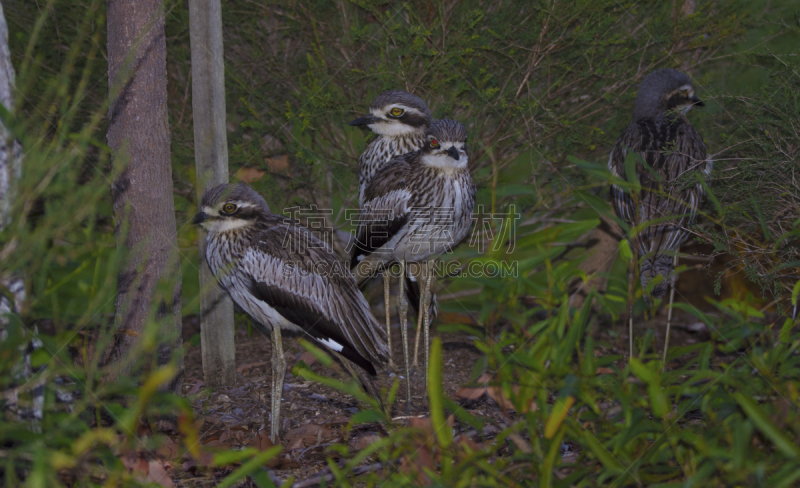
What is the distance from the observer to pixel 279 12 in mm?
5555

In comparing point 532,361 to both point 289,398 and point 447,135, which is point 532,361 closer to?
point 447,135

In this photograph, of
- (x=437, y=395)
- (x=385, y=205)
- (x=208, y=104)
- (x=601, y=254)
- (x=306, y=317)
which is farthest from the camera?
(x=601, y=254)

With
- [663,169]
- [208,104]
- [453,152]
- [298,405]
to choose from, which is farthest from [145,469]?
[663,169]

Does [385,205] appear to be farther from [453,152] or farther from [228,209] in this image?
[228,209]

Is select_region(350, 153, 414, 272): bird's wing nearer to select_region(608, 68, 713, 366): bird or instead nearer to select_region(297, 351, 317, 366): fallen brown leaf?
select_region(297, 351, 317, 366): fallen brown leaf

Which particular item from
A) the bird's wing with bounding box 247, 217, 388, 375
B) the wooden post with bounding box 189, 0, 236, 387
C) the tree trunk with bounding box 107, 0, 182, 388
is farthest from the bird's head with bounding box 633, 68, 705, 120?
the tree trunk with bounding box 107, 0, 182, 388

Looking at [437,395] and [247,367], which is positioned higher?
[437,395]

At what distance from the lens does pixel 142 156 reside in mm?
4035

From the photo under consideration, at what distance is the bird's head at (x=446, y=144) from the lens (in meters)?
4.64

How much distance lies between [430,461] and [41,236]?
1.48m

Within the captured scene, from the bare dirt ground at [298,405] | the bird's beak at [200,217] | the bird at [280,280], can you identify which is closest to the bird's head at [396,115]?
the bird at [280,280]

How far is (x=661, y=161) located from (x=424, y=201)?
181cm

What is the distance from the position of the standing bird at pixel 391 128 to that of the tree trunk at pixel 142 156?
4.91ft

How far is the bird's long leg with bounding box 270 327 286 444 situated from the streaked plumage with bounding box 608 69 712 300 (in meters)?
2.65
